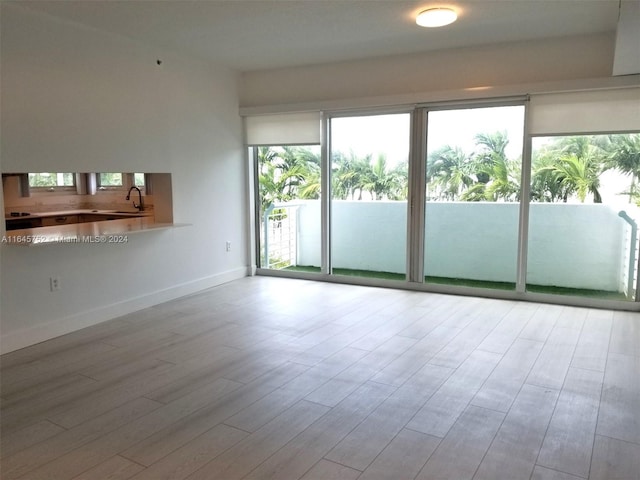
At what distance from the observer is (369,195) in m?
5.90

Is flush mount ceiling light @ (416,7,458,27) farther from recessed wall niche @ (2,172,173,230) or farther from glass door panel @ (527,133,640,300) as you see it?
recessed wall niche @ (2,172,173,230)

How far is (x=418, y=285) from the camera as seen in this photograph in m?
5.67

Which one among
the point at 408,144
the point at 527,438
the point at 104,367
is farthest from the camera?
the point at 408,144

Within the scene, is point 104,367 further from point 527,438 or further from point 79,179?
point 79,179

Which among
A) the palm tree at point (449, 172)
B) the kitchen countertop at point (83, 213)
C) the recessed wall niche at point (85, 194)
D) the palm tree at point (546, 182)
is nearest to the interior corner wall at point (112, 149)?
the recessed wall niche at point (85, 194)

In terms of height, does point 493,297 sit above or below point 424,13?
below

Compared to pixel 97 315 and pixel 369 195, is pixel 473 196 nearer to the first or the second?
pixel 369 195

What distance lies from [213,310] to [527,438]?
127 inches

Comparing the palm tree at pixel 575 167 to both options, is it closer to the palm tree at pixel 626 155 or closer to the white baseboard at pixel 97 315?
the palm tree at pixel 626 155

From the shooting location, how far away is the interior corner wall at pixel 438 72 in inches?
182

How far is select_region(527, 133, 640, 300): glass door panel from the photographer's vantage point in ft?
15.5

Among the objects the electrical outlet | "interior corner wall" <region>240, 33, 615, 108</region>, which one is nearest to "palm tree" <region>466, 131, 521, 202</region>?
"interior corner wall" <region>240, 33, 615, 108</region>

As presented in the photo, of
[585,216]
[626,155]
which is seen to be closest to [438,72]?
[626,155]

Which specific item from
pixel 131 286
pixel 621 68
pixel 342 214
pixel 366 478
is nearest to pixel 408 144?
pixel 342 214
